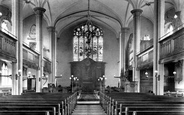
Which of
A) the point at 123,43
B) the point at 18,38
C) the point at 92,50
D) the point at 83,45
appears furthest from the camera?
the point at 83,45

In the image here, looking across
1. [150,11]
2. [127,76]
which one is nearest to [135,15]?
[150,11]

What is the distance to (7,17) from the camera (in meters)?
25.5

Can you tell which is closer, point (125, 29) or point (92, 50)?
point (92, 50)

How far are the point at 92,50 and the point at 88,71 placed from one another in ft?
32.7

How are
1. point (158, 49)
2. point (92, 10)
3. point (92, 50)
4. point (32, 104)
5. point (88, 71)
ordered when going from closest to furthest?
point (32, 104) → point (158, 49) → point (92, 50) → point (92, 10) → point (88, 71)

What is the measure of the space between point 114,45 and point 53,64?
37.4ft

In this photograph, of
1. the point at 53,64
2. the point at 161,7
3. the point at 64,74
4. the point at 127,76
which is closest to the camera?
the point at 161,7

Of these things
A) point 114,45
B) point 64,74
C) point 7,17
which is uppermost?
point 7,17

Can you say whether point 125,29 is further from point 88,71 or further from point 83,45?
point 88,71

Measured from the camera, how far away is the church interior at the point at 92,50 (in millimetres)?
15457

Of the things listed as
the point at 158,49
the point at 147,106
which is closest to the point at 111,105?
the point at 147,106

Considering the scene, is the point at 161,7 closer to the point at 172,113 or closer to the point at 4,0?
the point at 172,113

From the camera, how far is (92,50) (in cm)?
2600

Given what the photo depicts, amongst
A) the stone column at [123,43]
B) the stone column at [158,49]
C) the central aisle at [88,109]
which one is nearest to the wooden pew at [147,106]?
the central aisle at [88,109]
